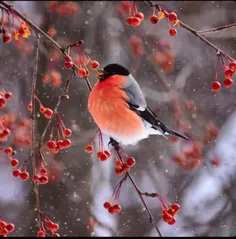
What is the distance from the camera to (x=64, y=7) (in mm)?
1808

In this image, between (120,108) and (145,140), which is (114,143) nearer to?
(120,108)

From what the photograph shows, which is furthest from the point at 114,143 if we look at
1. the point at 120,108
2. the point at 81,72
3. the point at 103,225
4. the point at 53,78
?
the point at 103,225

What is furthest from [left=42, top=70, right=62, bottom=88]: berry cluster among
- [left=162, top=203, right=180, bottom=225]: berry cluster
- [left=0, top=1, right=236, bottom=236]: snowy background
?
[left=162, top=203, right=180, bottom=225]: berry cluster

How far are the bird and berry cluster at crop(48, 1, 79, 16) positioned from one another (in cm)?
111

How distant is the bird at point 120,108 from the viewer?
27.8 inches

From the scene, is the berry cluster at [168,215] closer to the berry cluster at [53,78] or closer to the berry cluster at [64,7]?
the berry cluster at [53,78]

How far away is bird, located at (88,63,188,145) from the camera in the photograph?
706mm

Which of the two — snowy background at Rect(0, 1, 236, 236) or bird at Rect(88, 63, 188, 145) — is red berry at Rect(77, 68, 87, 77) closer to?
bird at Rect(88, 63, 188, 145)

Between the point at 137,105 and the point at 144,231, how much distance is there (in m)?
1.30

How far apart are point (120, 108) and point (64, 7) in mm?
1183

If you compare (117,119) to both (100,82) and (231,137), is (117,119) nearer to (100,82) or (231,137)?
(100,82)

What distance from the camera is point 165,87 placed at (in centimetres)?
196

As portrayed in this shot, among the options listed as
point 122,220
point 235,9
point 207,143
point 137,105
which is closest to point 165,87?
point 207,143

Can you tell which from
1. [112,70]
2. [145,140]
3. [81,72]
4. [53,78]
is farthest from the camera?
[145,140]
